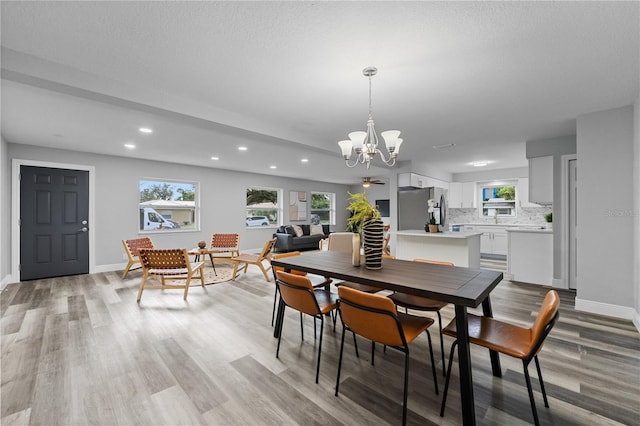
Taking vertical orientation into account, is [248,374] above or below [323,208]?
below

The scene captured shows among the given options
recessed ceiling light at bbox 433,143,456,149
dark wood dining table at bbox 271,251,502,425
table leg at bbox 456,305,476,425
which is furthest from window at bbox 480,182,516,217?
table leg at bbox 456,305,476,425

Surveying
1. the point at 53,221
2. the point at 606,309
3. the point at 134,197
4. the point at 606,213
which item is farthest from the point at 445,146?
the point at 53,221

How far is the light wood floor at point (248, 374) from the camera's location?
1680 mm

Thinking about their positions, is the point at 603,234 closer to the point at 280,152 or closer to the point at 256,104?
the point at 256,104

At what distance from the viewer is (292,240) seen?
8234 millimetres

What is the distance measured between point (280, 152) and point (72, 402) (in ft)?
15.2

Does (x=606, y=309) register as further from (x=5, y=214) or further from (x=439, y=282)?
(x=5, y=214)

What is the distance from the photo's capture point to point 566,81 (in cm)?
260

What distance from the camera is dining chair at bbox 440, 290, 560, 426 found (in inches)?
56.6

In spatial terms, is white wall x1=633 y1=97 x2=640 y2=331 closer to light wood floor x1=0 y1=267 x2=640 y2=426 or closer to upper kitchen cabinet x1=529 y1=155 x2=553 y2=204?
light wood floor x1=0 y1=267 x2=640 y2=426

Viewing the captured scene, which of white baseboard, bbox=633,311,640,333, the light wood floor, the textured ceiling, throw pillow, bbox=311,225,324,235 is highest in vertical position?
the textured ceiling

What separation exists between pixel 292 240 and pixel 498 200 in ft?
19.9

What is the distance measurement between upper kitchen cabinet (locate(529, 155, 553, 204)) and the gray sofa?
5.72 metres

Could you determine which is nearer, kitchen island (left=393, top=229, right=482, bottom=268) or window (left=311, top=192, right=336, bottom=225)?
kitchen island (left=393, top=229, right=482, bottom=268)
